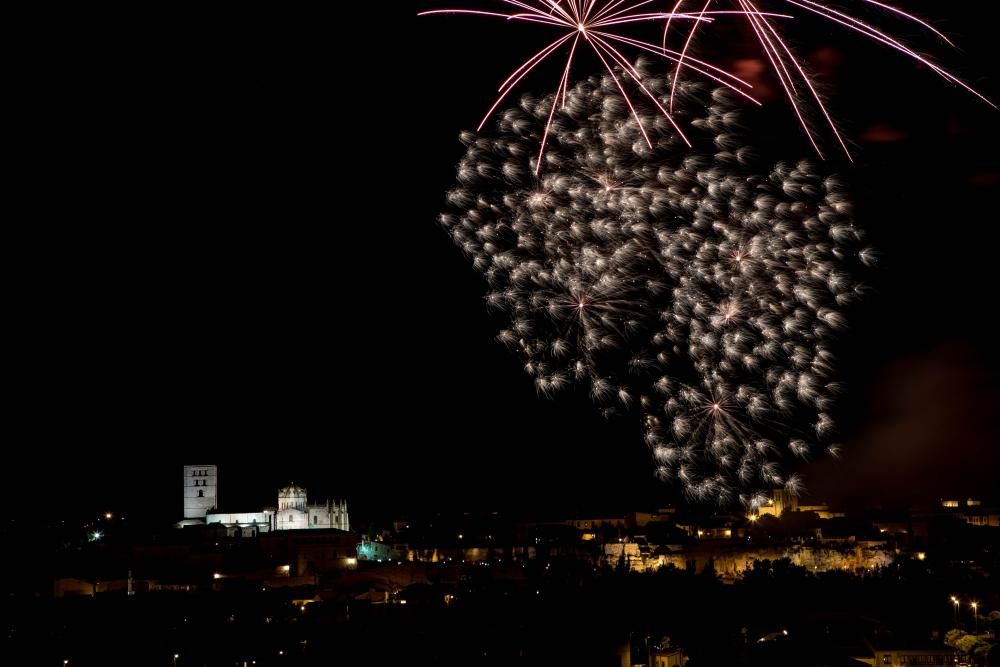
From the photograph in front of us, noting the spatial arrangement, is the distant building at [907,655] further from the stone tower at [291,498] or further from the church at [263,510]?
the stone tower at [291,498]

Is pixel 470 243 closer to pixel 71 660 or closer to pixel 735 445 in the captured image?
pixel 735 445

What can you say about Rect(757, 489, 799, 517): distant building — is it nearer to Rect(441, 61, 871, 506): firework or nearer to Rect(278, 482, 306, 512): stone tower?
Rect(278, 482, 306, 512): stone tower

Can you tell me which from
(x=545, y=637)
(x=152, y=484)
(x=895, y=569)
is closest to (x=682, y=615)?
(x=545, y=637)

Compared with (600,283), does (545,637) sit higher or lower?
lower

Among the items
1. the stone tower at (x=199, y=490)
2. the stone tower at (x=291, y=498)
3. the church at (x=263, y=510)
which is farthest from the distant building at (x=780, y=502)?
the stone tower at (x=199, y=490)

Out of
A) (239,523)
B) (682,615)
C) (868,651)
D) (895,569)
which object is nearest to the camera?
(868,651)

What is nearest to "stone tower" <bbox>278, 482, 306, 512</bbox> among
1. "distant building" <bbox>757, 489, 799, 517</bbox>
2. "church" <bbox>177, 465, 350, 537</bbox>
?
"church" <bbox>177, 465, 350, 537</bbox>

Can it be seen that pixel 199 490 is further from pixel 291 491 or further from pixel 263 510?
pixel 291 491

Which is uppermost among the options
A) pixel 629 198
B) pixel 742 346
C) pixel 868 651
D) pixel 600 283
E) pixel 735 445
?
pixel 629 198
